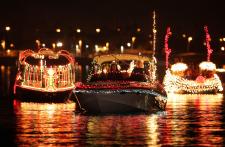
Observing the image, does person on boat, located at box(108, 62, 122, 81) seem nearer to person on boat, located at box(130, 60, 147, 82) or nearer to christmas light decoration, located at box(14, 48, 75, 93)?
person on boat, located at box(130, 60, 147, 82)

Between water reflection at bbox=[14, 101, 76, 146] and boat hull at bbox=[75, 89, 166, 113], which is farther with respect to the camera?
boat hull at bbox=[75, 89, 166, 113]

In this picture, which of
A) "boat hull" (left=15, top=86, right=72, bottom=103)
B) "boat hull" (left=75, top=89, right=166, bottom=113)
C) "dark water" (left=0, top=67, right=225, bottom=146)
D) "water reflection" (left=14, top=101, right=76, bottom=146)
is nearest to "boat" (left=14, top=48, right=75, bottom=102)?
"boat hull" (left=15, top=86, right=72, bottom=103)

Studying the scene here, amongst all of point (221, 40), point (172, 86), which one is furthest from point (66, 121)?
point (221, 40)

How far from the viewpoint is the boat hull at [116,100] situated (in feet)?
105

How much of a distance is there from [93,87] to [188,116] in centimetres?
407

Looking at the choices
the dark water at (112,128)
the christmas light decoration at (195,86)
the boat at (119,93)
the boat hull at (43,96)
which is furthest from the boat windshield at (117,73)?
the christmas light decoration at (195,86)

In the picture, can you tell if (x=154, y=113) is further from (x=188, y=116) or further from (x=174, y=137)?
(x=174, y=137)

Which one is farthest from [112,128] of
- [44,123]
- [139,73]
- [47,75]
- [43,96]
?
[47,75]

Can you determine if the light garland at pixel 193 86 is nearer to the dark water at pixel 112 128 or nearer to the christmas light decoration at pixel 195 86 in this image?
the christmas light decoration at pixel 195 86

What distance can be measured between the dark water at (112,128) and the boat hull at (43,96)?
6.75 m

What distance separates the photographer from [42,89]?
44.0 meters

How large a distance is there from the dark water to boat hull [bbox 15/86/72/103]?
675 cm

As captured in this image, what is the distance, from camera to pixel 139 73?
35000 millimetres

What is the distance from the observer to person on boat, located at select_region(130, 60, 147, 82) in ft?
112
